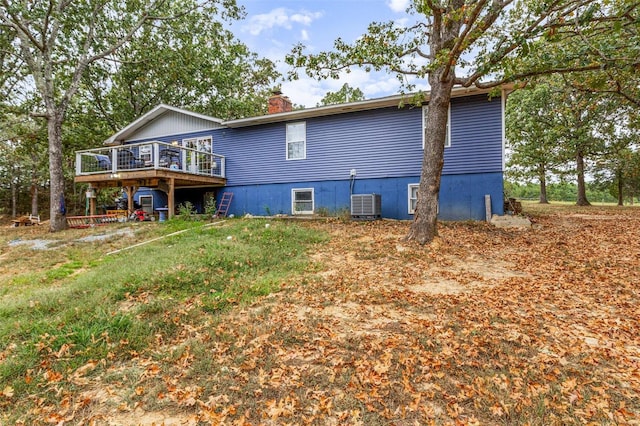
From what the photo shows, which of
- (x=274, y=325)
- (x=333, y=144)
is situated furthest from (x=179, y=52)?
(x=274, y=325)

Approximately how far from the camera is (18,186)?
22438 millimetres

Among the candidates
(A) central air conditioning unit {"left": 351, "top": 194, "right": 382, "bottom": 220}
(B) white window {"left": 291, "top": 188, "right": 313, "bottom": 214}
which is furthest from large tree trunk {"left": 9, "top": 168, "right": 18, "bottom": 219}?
(A) central air conditioning unit {"left": 351, "top": 194, "right": 382, "bottom": 220}

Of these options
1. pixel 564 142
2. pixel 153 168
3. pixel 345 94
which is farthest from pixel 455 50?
pixel 345 94

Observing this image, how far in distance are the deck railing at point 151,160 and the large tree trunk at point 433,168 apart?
8.98m

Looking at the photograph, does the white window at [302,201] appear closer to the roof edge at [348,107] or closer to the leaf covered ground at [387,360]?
the roof edge at [348,107]

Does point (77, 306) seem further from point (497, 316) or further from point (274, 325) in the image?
point (497, 316)

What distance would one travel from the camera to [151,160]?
460 inches

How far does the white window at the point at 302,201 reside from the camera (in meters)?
12.7

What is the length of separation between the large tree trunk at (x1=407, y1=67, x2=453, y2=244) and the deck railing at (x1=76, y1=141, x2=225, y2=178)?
8.98 m

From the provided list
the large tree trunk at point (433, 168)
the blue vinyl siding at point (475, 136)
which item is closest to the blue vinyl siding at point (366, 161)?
the blue vinyl siding at point (475, 136)

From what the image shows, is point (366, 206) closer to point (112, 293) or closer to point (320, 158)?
point (320, 158)

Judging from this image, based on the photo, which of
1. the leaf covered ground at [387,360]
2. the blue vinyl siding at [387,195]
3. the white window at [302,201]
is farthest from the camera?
the white window at [302,201]

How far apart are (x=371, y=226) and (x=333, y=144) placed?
417cm

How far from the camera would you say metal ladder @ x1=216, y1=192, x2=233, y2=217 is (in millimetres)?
13966
